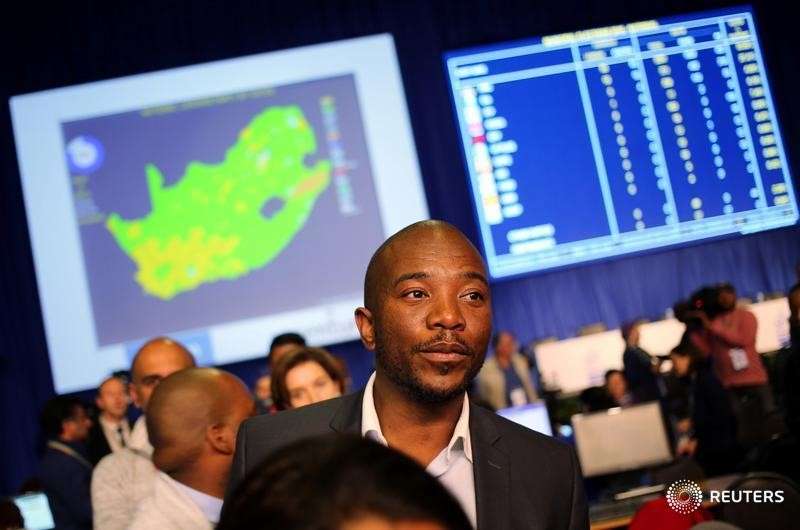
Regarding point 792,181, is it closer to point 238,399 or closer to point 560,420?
point 560,420

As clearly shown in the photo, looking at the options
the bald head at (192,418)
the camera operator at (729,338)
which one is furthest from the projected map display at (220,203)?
the bald head at (192,418)

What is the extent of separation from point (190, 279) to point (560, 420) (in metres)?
2.93

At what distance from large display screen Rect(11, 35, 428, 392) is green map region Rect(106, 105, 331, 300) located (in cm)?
1

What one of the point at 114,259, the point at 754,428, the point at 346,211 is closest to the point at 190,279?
the point at 114,259

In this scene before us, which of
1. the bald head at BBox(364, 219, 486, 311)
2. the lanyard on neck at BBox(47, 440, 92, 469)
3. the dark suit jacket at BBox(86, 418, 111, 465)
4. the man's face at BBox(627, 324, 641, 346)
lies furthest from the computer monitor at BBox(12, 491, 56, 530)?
the bald head at BBox(364, 219, 486, 311)

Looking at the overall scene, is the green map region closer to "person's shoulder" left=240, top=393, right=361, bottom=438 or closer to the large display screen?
the large display screen

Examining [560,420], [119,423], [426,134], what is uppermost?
[426,134]

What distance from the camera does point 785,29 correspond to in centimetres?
975

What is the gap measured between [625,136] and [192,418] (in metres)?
6.82

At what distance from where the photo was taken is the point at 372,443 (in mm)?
675

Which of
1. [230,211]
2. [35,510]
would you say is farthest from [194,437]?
[230,211]

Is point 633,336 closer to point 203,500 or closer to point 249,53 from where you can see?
point 249,53

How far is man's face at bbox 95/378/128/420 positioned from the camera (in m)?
5.49

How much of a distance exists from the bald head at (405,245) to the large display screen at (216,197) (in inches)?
235
